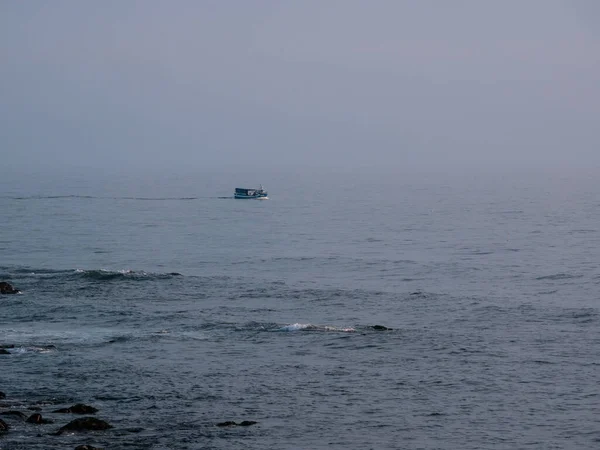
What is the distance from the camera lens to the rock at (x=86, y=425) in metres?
29.6

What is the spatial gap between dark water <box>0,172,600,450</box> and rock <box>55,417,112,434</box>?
0.63 meters

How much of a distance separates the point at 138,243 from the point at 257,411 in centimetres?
6411

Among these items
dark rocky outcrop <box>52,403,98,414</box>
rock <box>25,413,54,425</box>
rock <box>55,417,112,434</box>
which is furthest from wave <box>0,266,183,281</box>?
rock <box>55,417,112,434</box>

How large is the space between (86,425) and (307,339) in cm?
1725

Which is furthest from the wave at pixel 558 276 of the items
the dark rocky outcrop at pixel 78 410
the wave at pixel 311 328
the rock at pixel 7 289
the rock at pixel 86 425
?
the rock at pixel 86 425

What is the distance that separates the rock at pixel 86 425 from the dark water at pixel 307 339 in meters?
0.63

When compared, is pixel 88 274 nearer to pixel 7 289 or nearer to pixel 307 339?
pixel 7 289

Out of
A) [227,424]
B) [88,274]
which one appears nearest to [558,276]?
[88,274]

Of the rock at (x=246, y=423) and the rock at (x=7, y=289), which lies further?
the rock at (x=7, y=289)

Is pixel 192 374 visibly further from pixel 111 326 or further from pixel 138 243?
pixel 138 243

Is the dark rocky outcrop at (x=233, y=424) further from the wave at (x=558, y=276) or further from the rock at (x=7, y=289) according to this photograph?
the wave at (x=558, y=276)

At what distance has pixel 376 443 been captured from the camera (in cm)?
2972

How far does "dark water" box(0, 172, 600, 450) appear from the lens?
31344mm

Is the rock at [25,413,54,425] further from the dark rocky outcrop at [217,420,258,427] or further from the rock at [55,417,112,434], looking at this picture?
the dark rocky outcrop at [217,420,258,427]
